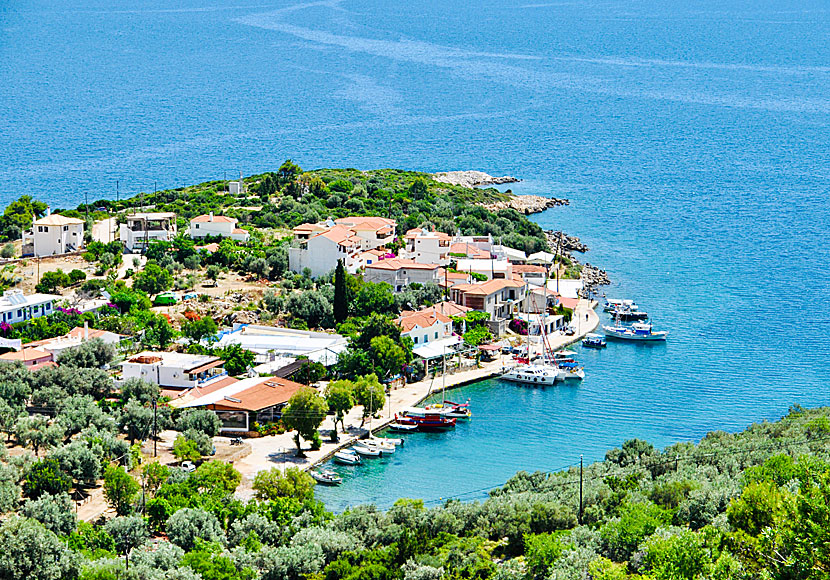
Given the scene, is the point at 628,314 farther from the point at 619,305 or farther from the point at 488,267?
the point at 488,267

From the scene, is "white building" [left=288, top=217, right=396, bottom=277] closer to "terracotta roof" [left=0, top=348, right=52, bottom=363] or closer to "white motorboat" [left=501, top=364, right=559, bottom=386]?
"white motorboat" [left=501, top=364, right=559, bottom=386]

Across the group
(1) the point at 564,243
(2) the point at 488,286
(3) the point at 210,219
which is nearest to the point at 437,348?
(2) the point at 488,286

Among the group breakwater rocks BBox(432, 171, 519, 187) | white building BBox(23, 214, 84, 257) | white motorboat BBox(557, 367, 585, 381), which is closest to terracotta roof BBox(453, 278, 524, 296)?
white motorboat BBox(557, 367, 585, 381)

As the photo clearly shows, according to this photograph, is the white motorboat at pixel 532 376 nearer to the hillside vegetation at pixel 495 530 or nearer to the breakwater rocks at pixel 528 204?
the hillside vegetation at pixel 495 530

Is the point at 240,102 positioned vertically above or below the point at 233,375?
above

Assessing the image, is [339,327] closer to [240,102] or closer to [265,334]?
[265,334]

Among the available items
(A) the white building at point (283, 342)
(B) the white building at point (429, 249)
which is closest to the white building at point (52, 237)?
(A) the white building at point (283, 342)

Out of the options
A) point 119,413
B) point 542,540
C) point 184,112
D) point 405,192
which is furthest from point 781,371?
point 184,112
